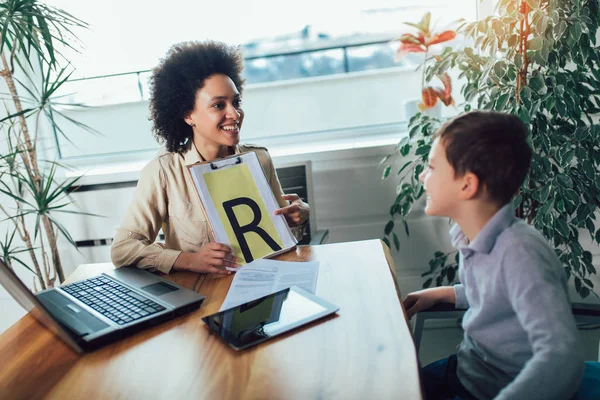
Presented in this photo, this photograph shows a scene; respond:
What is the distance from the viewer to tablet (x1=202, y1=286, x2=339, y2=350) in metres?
1.06

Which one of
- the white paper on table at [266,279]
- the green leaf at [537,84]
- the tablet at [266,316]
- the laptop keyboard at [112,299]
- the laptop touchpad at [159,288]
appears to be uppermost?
the green leaf at [537,84]

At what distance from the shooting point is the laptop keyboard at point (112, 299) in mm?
1174

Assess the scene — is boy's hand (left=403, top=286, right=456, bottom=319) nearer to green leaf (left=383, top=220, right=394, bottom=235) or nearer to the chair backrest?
green leaf (left=383, top=220, right=394, bottom=235)

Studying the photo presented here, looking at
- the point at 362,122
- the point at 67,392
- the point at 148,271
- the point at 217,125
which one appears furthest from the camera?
the point at 362,122

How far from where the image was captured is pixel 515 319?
0.98 meters

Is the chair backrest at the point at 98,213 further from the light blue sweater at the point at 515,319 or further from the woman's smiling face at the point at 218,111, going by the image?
the light blue sweater at the point at 515,319

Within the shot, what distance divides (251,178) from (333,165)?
1.13 m

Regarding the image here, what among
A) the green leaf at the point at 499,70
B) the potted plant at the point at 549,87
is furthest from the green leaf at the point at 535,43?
the green leaf at the point at 499,70

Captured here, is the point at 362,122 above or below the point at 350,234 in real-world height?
above

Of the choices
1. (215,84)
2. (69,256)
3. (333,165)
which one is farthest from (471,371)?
(69,256)

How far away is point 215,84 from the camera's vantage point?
170cm

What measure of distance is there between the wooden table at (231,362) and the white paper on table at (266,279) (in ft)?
A: 0.19

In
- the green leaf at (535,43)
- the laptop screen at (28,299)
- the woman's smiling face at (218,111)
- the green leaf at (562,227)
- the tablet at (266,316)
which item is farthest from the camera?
the green leaf at (562,227)

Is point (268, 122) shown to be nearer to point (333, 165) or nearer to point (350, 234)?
point (333, 165)
